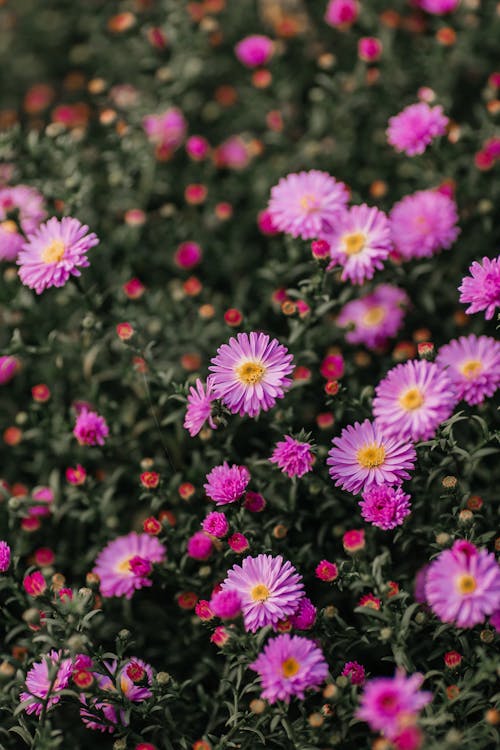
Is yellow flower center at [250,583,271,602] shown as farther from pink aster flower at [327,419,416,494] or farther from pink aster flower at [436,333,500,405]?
pink aster flower at [436,333,500,405]

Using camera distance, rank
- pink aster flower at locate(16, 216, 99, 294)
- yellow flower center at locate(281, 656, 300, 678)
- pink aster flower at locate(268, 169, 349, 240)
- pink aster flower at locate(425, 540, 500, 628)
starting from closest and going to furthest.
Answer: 1. pink aster flower at locate(425, 540, 500, 628)
2. yellow flower center at locate(281, 656, 300, 678)
3. pink aster flower at locate(16, 216, 99, 294)
4. pink aster flower at locate(268, 169, 349, 240)

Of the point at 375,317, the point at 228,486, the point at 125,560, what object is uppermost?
the point at 375,317

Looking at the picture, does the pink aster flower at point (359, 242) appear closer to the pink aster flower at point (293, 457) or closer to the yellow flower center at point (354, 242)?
the yellow flower center at point (354, 242)

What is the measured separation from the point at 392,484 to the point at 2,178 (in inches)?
82.5

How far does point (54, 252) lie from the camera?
247 cm

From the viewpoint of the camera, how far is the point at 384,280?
2.96 m

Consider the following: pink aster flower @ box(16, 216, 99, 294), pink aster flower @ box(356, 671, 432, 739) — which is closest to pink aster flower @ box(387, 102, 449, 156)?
pink aster flower @ box(16, 216, 99, 294)

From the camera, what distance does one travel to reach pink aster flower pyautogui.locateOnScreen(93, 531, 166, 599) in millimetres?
2457

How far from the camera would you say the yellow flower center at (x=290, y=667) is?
1866 millimetres

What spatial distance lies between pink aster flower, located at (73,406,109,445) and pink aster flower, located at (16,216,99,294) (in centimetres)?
44

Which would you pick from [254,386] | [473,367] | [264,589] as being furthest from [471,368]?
[264,589]

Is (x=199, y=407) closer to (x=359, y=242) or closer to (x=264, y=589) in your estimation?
(x=264, y=589)

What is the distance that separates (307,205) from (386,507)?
1.14 metres

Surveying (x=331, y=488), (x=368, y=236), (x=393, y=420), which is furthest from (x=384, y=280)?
(x=393, y=420)
